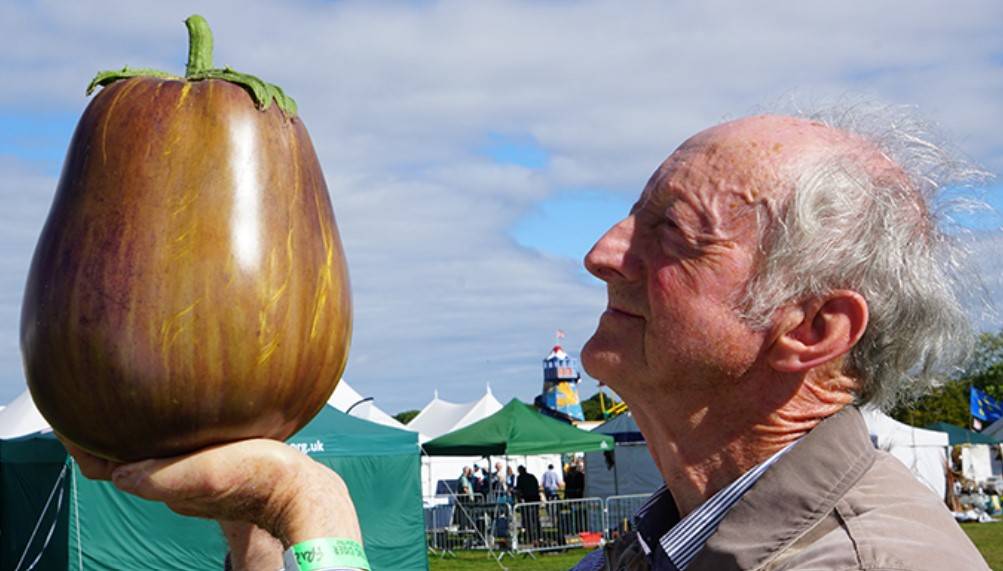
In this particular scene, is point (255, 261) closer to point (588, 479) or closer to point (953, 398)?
point (588, 479)

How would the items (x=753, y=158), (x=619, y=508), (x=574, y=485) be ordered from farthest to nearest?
(x=574, y=485) → (x=619, y=508) → (x=753, y=158)

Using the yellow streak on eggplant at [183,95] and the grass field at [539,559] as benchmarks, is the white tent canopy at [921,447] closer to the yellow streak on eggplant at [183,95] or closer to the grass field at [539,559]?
the grass field at [539,559]

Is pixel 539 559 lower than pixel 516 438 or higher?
lower

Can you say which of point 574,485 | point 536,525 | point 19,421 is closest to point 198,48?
point 19,421

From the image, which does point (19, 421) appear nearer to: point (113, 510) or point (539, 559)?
point (113, 510)

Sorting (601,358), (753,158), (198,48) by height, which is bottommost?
(601,358)

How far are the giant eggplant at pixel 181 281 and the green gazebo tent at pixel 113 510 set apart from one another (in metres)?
11.6

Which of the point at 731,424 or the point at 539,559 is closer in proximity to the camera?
the point at 731,424

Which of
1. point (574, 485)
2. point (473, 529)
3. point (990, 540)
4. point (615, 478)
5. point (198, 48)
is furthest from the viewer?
point (574, 485)

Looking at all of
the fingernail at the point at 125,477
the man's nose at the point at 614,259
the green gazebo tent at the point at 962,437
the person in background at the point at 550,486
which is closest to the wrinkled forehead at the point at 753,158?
the man's nose at the point at 614,259

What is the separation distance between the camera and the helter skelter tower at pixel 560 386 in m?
53.8

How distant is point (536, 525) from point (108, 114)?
69.4 ft

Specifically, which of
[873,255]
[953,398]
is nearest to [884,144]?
[873,255]

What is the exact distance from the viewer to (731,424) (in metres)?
2.16
